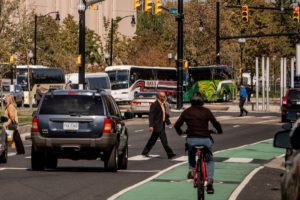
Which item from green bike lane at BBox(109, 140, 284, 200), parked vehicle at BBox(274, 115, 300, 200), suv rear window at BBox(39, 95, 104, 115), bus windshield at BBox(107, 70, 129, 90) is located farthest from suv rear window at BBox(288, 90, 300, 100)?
parked vehicle at BBox(274, 115, 300, 200)

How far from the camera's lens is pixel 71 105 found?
21156mm

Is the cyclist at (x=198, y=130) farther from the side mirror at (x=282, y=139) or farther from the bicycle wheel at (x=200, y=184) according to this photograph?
the side mirror at (x=282, y=139)

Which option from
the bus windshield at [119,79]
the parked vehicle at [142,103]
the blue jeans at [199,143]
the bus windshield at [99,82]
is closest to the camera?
the blue jeans at [199,143]

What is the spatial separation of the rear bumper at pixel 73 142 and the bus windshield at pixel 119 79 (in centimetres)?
6190

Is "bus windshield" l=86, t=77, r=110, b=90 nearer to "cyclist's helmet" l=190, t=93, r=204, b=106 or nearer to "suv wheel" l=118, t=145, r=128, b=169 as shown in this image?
"suv wheel" l=118, t=145, r=128, b=169

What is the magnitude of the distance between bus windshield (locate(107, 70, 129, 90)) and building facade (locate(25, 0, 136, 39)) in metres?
39.6

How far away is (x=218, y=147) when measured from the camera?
32.5m

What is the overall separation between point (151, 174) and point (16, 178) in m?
3.06

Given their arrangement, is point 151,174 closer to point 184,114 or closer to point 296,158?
point 184,114

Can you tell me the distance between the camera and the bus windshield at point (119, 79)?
271ft

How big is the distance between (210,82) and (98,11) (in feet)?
161

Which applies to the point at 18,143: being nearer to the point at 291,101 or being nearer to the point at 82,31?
the point at 82,31

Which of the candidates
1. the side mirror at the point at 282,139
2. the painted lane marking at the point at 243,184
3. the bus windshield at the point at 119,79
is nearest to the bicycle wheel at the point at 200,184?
the painted lane marking at the point at 243,184

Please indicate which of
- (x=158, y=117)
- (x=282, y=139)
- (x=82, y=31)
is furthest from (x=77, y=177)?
(x=82, y=31)
